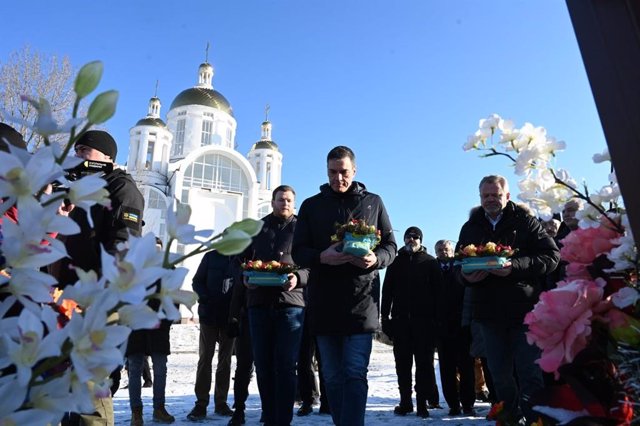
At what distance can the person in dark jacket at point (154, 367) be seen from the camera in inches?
188

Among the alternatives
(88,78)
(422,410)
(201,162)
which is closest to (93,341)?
(88,78)

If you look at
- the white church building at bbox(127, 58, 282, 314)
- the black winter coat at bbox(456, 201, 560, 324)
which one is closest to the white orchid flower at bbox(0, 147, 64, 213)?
the black winter coat at bbox(456, 201, 560, 324)

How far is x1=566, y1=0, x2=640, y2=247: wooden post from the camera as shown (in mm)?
902

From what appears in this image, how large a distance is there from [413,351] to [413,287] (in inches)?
26.7

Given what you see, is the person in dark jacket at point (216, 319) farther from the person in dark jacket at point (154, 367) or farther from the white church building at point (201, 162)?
the white church building at point (201, 162)

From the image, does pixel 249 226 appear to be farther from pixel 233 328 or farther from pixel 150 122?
pixel 150 122

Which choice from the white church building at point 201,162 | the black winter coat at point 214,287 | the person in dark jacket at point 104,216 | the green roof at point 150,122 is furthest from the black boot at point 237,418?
the green roof at point 150,122

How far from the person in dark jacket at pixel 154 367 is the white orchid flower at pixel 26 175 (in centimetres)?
435

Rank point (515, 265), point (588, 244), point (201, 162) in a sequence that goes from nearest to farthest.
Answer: point (588, 244), point (515, 265), point (201, 162)

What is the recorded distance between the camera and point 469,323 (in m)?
5.43

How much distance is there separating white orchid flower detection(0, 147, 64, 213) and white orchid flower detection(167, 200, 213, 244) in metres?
0.14

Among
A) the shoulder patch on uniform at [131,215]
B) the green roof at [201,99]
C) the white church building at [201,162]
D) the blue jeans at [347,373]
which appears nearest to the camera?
the shoulder patch on uniform at [131,215]

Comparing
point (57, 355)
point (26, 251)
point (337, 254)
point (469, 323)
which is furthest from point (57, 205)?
point (469, 323)

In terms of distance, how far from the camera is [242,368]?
198 inches
